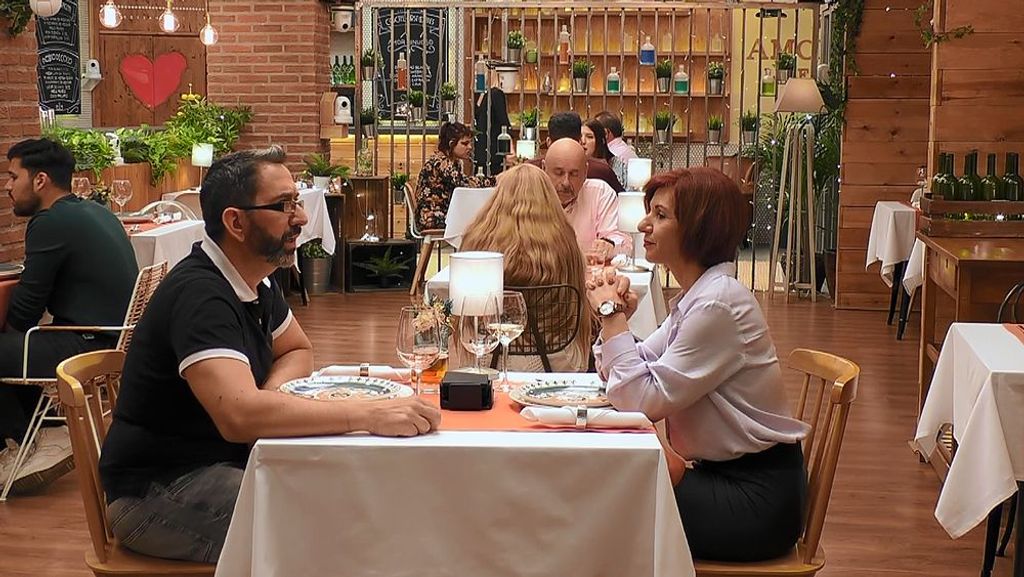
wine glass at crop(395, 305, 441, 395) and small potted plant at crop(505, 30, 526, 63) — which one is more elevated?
small potted plant at crop(505, 30, 526, 63)

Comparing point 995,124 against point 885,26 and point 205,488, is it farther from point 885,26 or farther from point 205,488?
point 205,488

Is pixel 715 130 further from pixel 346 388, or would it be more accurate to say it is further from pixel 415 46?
pixel 346 388

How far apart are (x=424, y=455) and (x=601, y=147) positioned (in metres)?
7.36

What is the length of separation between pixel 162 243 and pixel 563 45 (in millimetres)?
7843

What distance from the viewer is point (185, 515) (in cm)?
312

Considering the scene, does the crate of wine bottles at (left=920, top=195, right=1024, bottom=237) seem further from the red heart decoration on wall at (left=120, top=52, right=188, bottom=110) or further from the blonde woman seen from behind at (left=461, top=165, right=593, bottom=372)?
the red heart decoration on wall at (left=120, top=52, right=188, bottom=110)

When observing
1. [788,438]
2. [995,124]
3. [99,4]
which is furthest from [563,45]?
[788,438]

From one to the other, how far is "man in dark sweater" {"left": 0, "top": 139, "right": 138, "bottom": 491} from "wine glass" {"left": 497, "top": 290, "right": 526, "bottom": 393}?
2612 millimetres

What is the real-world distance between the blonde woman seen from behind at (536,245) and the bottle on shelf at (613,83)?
857cm

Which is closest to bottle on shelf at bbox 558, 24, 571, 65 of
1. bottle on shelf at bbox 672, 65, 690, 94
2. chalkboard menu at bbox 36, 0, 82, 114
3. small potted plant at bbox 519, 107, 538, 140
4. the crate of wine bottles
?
small potted plant at bbox 519, 107, 538, 140

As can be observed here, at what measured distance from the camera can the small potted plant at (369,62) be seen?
40.2 ft

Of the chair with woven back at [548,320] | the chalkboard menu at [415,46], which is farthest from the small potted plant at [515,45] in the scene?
the chair with woven back at [548,320]

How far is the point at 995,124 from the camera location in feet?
23.1

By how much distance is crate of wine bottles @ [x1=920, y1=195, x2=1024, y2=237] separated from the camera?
6.47m
